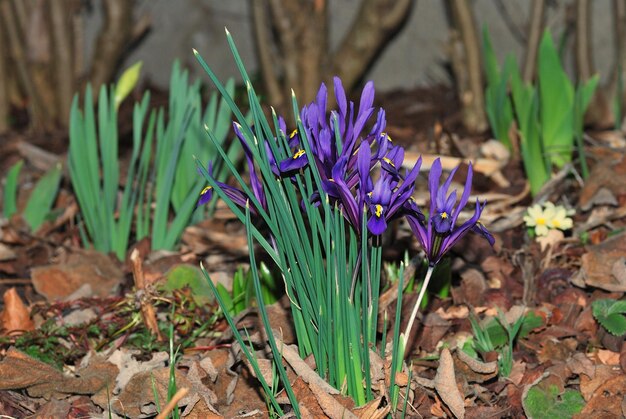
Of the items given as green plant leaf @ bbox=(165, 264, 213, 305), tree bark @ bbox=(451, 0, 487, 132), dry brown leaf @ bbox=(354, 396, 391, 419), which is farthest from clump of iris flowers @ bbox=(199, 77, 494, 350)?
tree bark @ bbox=(451, 0, 487, 132)

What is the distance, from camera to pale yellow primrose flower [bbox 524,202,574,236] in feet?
7.67

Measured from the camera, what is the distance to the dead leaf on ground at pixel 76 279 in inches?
93.5

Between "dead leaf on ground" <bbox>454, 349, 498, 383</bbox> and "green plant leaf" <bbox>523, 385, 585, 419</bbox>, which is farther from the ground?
"dead leaf on ground" <bbox>454, 349, 498, 383</bbox>

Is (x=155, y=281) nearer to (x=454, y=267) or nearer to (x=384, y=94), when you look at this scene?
(x=454, y=267)

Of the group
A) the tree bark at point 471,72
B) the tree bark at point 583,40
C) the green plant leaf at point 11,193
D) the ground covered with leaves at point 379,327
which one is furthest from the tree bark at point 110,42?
the tree bark at point 583,40

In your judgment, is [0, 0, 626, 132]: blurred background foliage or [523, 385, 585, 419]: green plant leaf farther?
[0, 0, 626, 132]: blurred background foliage

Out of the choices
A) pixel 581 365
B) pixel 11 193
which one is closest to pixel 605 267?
pixel 581 365

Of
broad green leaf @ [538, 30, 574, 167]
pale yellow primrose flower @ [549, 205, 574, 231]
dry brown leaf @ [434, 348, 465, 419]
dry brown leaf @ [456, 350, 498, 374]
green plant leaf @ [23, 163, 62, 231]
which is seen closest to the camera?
dry brown leaf @ [434, 348, 465, 419]

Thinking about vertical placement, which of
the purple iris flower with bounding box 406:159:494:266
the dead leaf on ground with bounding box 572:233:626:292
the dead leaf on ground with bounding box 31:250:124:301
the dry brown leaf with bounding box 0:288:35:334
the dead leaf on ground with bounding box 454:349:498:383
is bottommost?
the dead leaf on ground with bounding box 31:250:124:301

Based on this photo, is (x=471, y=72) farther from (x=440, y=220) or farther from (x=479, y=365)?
(x=440, y=220)

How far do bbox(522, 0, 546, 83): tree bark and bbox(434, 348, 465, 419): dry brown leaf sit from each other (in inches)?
75.4

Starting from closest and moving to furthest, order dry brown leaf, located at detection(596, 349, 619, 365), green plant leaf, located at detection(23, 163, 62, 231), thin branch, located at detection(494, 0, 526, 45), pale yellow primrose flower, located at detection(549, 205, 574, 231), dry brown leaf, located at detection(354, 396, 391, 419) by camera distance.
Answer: dry brown leaf, located at detection(354, 396, 391, 419)
dry brown leaf, located at detection(596, 349, 619, 365)
pale yellow primrose flower, located at detection(549, 205, 574, 231)
green plant leaf, located at detection(23, 163, 62, 231)
thin branch, located at detection(494, 0, 526, 45)

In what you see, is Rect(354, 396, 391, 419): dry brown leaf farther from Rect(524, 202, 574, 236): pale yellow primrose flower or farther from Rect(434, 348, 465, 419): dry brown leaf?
Rect(524, 202, 574, 236): pale yellow primrose flower

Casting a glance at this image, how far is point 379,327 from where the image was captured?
1927 mm
